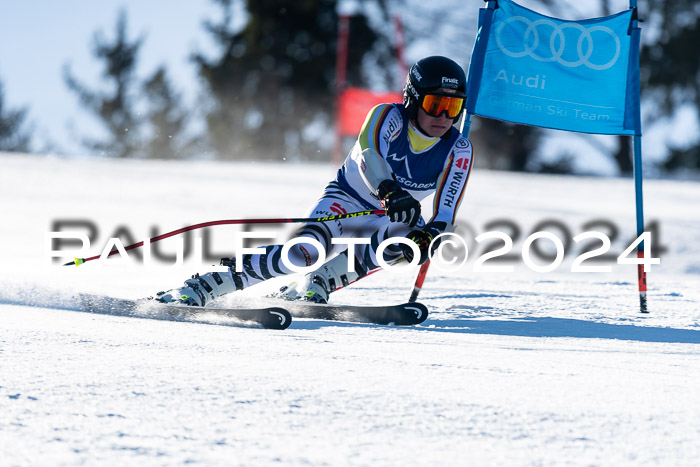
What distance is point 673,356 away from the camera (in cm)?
355

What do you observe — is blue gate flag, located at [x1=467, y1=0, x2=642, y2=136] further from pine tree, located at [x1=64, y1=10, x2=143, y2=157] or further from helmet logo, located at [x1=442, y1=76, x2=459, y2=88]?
pine tree, located at [x1=64, y1=10, x2=143, y2=157]

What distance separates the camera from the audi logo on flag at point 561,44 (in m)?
5.14

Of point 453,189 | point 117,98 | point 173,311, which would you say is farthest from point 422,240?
point 117,98

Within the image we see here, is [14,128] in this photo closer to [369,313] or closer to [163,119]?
[163,119]

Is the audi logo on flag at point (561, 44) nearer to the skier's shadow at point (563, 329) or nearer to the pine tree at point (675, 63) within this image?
the skier's shadow at point (563, 329)

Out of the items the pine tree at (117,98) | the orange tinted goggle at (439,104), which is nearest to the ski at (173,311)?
the orange tinted goggle at (439,104)

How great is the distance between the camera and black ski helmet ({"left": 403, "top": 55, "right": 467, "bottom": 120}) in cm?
459

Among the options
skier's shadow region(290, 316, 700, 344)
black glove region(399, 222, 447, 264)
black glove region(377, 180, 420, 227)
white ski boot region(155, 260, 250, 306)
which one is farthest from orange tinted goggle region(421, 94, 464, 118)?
white ski boot region(155, 260, 250, 306)

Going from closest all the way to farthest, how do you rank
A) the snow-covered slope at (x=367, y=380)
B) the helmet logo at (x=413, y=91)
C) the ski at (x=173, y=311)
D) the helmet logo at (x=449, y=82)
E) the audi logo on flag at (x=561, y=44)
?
the snow-covered slope at (x=367, y=380) → the ski at (x=173, y=311) → the helmet logo at (x=449, y=82) → the helmet logo at (x=413, y=91) → the audi logo on flag at (x=561, y=44)

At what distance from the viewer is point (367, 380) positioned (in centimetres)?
278

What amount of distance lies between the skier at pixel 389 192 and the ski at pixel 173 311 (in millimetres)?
168

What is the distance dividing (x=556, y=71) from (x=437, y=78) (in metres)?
0.94

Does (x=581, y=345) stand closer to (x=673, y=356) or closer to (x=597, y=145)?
(x=673, y=356)

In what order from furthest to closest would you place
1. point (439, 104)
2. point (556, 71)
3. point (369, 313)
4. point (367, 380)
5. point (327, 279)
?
point (556, 71)
point (327, 279)
point (439, 104)
point (369, 313)
point (367, 380)
